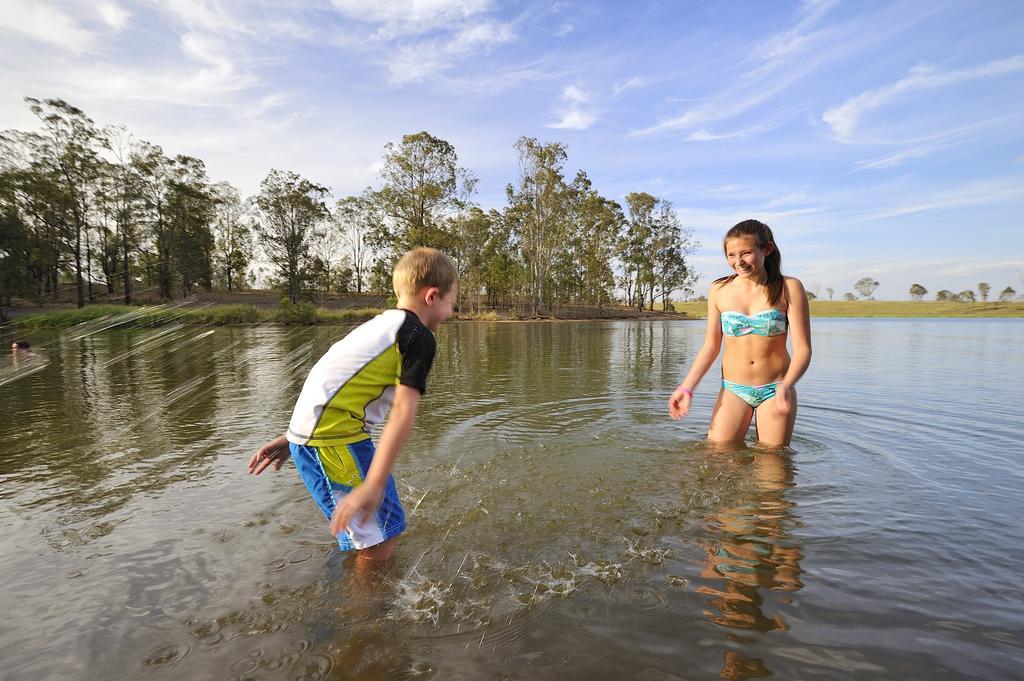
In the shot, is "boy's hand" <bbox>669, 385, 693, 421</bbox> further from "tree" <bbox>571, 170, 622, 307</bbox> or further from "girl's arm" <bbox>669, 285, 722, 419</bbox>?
"tree" <bbox>571, 170, 622, 307</bbox>

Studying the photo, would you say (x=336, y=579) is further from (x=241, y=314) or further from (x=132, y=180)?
(x=132, y=180)

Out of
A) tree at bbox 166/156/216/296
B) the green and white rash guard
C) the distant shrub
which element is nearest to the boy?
the green and white rash guard

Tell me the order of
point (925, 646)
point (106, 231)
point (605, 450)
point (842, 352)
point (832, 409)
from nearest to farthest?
point (925, 646) < point (605, 450) < point (832, 409) < point (842, 352) < point (106, 231)

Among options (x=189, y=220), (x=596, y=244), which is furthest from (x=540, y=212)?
(x=189, y=220)

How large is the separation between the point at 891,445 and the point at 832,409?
203cm

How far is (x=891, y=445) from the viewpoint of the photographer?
5367 millimetres

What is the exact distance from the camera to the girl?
4.11 metres

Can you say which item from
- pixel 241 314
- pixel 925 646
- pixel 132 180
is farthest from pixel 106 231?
pixel 925 646

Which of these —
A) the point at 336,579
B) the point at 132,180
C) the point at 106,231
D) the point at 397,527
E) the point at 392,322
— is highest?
the point at 132,180

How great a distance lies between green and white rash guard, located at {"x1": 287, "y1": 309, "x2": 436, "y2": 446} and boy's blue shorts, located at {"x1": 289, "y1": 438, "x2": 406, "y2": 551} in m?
0.07

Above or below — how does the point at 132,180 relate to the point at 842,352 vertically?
above

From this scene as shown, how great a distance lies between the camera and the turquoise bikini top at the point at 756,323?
4324mm

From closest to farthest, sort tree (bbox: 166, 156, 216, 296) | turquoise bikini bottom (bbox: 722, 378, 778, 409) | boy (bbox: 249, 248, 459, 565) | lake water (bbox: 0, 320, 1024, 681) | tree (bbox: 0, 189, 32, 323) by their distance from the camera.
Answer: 1. lake water (bbox: 0, 320, 1024, 681)
2. boy (bbox: 249, 248, 459, 565)
3. turquoise bikini bottom (bbox: 722, 378, 778, 409)
4. tree (bbox: 0, 189, 32, 323)
5. tree (bbox: 166, 156, 216, 296)

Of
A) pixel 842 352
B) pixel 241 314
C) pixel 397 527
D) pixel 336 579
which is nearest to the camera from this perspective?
pixel 397 527
